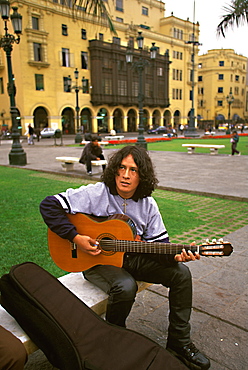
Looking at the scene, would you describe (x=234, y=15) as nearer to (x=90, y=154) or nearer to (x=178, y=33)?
(x=90, y=154)

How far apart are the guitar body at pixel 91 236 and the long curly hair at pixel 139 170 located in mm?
339

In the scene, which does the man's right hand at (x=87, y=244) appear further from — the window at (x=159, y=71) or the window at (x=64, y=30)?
the window at (x=159, y=71)

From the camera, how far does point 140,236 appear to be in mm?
2676

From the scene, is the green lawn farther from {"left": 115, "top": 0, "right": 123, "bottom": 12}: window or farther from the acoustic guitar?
{"left": 115, "top": 0, "right": 123, "bottom": 12}: window

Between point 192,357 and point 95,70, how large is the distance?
4804 centimetres

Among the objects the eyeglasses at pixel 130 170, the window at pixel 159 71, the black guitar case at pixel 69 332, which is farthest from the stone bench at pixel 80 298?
the window at pixel 159 71

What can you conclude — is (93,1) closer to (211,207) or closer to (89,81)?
(211,207)

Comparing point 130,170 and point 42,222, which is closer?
point 130,170

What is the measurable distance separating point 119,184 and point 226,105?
80202mm

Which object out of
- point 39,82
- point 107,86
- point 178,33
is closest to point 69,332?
point 39,82

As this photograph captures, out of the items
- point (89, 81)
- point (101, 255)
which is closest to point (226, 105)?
point (89, 81)

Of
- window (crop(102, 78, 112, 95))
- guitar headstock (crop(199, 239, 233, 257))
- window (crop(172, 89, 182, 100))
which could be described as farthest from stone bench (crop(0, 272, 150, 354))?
window (crop(172, 89, 182, 100))

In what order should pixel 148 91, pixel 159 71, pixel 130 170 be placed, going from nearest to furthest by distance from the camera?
pixel 130 170 < pixel 148 91 < pixel 159 71

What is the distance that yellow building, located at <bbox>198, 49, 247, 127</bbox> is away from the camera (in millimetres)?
76250
